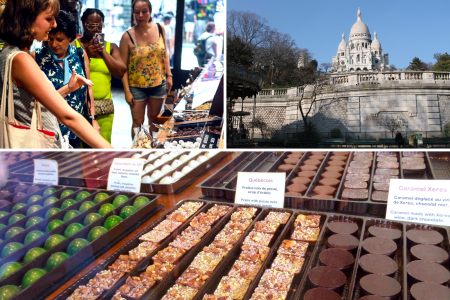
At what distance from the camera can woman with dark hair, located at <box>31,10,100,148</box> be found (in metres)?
2.06

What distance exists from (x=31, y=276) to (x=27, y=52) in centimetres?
164

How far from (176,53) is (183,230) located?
4.97ft

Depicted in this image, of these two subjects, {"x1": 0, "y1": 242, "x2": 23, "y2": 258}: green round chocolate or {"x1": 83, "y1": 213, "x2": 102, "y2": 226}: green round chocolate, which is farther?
{"x1": 83, "y1": 213, "x2": 102, "y2": 226}: green round chocolate

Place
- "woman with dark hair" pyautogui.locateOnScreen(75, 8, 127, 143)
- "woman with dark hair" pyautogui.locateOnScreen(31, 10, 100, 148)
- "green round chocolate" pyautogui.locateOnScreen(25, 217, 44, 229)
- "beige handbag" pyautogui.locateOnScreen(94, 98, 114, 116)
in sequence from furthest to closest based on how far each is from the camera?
1. "beige handbag" pyautogui.locateOnScreen(94, 98, 114, 116)
2. "woman with dark hair" pyautogui.locateOnScreen(75, 8, 127, 143)
3. "woman with dark hair" pyautogui.locateOnScreen(31, 10, 100, 148)
4. "green round chocolate" pyautogui.locateOnScreen(25, 217, 44, 229)

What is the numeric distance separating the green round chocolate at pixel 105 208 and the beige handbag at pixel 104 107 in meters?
1.20

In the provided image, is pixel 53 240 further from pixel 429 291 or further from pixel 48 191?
pixel 429 291

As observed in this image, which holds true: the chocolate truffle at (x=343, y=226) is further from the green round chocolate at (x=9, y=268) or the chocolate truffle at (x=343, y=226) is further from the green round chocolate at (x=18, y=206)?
the green round chocolate at (x=18, y=206)

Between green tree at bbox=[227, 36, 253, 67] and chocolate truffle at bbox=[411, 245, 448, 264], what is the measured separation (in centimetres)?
413

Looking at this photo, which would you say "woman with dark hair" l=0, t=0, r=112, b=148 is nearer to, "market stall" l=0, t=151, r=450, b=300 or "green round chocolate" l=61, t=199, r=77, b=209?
"market stall" l=0, t=151, r=450, b=300

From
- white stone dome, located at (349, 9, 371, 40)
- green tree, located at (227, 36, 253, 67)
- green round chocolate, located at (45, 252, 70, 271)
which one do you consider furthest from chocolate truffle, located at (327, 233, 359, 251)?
white stone dome, located at (349, 9, 371, 40)

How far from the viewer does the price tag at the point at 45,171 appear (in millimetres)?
1526

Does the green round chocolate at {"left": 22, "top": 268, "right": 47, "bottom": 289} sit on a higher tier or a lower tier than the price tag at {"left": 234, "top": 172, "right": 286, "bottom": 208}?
lower

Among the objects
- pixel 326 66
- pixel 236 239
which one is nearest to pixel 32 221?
pixel 236 239

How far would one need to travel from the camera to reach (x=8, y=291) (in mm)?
843
